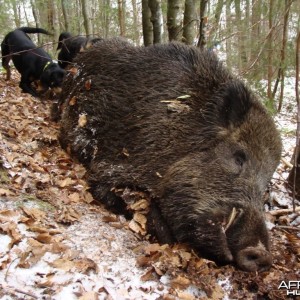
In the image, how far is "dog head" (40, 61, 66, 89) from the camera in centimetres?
757

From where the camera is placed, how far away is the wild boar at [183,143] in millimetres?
3336

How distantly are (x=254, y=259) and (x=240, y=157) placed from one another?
1.12 meters

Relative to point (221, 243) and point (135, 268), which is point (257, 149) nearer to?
point (221, 243)

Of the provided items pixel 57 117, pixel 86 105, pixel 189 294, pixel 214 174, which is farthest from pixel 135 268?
pixel 57 117

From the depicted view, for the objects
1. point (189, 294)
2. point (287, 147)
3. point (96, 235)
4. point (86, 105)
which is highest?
point (86, 105)

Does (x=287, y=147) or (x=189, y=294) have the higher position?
(x=189, y=294)

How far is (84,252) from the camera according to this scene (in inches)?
116

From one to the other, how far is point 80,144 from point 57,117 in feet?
4.88

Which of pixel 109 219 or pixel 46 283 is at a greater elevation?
pixel 46 283

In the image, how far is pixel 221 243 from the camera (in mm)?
3203

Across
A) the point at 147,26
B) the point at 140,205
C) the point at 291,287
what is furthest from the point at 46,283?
the point at 147,26

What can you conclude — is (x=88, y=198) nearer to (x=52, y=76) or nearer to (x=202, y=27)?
(x=202, y=27)

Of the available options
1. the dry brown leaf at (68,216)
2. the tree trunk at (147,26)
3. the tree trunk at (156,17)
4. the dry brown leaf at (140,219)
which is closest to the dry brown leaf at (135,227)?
the dry brown leaf at (140,219)

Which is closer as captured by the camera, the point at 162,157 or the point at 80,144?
the point at 162,157
